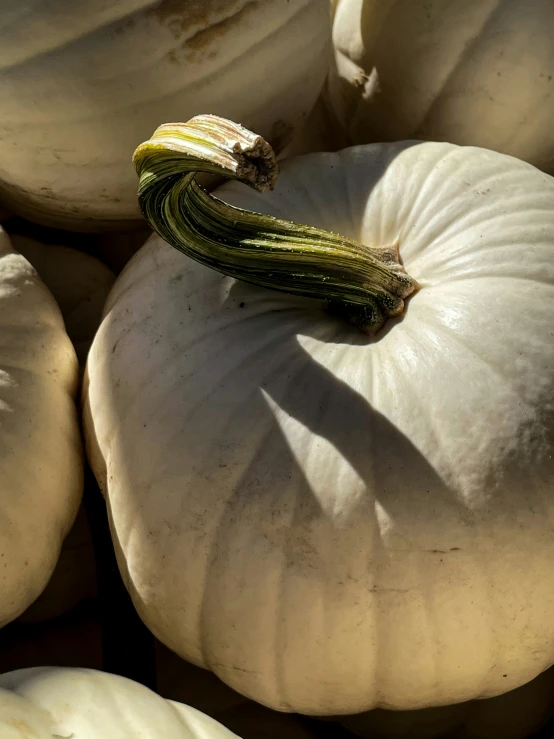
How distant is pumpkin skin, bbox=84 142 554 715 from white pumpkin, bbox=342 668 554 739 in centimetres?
19

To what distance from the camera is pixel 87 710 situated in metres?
0.66

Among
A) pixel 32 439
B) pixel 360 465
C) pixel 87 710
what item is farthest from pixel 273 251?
pixel 87 710

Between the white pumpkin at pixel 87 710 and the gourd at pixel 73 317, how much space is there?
0.36 meters

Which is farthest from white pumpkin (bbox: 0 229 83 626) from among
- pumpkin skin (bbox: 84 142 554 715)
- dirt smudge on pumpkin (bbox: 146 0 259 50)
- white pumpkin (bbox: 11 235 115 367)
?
dirt smudge on pumpkin (bbox: 146 0 259 50)

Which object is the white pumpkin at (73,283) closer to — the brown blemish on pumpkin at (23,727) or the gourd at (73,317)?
the gourd at (73,317)

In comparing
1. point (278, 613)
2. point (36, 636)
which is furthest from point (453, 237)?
point (36, 636)

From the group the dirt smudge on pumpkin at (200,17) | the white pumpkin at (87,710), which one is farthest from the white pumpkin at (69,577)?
the dirt smudge on pumpkin at (200,17)

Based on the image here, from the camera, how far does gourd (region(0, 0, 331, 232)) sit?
33.9 inches

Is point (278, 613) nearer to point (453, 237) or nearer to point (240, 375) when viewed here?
point (240, 375)

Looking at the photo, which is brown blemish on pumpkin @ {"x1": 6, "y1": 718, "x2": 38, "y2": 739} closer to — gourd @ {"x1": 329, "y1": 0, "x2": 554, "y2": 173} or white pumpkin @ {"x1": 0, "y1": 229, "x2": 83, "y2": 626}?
white pumpkin @ {"x1": 0, "y1": 229, "x2": 83, "y2": 626}

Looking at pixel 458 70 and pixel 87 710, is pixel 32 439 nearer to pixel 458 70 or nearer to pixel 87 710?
pixel 87 710

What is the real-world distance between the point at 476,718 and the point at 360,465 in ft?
1.51

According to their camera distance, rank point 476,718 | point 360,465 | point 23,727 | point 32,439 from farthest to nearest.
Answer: point 476,718 → point 32,439 → point 360,465 → point 23,727

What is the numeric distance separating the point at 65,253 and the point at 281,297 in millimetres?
454
